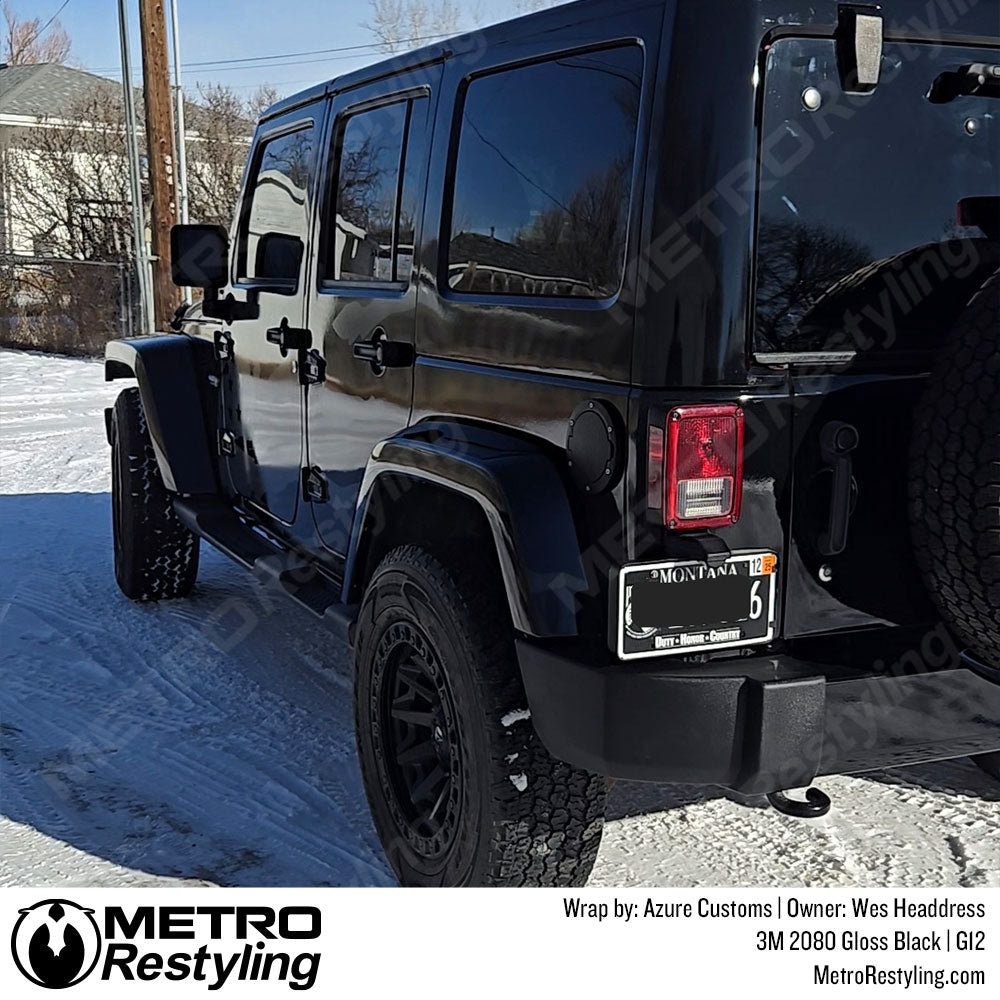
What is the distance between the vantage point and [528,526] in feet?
8.20

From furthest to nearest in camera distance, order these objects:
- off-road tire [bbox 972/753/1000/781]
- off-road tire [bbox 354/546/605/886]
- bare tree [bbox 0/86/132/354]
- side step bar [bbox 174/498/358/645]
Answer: bare tree [bbox 0/86/132/354] → off-road tire [bbox 972/753/1000/781] → side step bar [bbox 174/498/358/645] → off-road tire [bbox 354/546/605/886]

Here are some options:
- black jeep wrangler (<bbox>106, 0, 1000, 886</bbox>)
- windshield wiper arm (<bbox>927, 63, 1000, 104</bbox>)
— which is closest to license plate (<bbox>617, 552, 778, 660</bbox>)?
black jeep wrangler (<bbox>106, 0, 1000, 886</bbox>)

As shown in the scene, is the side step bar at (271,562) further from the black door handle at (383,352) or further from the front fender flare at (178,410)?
the black door handle at (383,352)

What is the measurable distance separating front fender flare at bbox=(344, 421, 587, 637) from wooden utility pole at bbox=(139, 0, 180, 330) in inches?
511

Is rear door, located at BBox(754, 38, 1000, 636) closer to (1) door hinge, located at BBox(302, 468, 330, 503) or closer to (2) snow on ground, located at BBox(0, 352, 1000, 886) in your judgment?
(2) snow on ground, located at BBox(0, 352, 1000, 886)

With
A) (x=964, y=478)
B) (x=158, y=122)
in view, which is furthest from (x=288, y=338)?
(x=158, y=122)

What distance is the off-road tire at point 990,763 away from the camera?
3.71 meters

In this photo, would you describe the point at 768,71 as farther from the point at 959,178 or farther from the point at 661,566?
the point at 661,566

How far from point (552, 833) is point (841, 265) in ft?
4.43

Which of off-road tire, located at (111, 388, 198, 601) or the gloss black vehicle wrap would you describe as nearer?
the gloss black vehicle wrap

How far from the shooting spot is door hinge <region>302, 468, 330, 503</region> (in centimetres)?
389

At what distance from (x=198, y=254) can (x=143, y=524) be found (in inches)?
53.6
